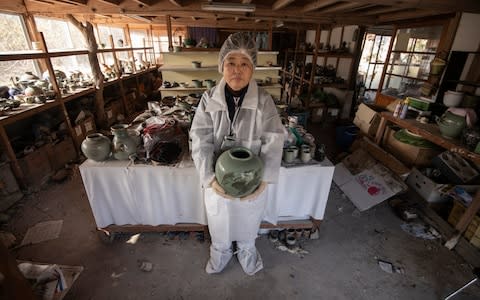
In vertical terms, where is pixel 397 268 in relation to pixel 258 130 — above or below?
below

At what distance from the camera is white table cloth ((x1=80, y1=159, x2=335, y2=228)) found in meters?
1.65

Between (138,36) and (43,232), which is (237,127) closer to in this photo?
(43,232)

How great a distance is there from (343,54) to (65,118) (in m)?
4.88

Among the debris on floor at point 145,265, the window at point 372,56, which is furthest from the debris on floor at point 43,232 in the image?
the window at point 372,56

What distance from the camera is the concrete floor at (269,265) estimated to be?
61.6 inches

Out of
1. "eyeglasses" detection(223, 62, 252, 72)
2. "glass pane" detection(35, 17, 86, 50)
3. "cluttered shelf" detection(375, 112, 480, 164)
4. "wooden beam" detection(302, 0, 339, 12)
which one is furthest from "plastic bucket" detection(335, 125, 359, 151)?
"glass pane" detection(35, 17, 86, 50)

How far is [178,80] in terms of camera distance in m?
3.89

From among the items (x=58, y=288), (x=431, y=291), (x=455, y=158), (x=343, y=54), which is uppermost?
(x=343, y=54)

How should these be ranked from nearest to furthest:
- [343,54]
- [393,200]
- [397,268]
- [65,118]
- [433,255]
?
[397,268] < [433,255] < [393,200] < [65,118] < [343,54]

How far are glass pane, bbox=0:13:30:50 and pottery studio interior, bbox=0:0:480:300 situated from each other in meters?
0.02

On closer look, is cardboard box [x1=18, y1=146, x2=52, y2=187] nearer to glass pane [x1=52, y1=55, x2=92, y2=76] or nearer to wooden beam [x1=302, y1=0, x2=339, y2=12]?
glass pane [x1=52, y1=55, x2=92, y2=76]

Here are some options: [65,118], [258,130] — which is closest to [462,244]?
[258,130]

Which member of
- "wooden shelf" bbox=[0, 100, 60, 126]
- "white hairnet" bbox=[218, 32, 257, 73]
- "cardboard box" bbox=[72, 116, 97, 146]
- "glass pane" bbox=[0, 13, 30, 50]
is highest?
"glass pane" bbox=[0, 13, 30, 50]

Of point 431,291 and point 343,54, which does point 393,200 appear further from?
point 343,54
